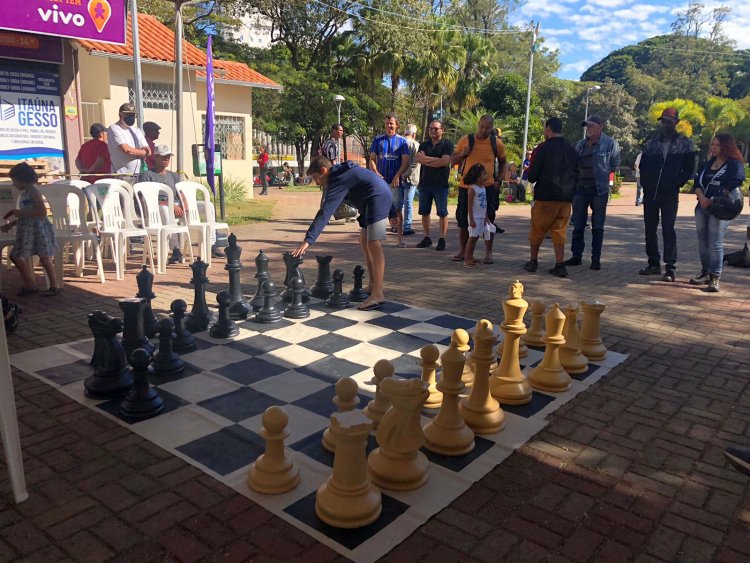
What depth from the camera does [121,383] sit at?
133 inches

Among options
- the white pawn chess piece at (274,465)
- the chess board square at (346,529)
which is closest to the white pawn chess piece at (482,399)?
the chess board square at (346,529)

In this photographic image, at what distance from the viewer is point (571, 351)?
154 inches

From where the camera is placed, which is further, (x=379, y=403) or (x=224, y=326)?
(x=224, y=326)

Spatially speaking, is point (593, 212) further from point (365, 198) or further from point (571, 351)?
point (571, 351)

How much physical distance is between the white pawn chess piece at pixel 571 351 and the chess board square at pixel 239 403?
1940 millimetres

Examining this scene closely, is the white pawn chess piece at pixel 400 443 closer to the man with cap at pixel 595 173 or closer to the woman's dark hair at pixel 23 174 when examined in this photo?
the woman's dark hair at pixel 23 174

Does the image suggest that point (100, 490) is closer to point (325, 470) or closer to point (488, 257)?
point (325, 470)

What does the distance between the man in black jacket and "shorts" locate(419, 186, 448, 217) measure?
1.89 meters

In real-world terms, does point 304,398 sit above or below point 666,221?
below

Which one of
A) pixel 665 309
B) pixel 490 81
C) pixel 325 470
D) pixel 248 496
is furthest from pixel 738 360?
pixel 490 81

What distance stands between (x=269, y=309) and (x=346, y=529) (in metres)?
2.81

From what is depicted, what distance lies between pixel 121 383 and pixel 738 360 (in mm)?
4273

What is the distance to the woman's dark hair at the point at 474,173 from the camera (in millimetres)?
7043

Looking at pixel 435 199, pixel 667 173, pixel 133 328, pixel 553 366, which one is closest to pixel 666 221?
pixel 667 173
